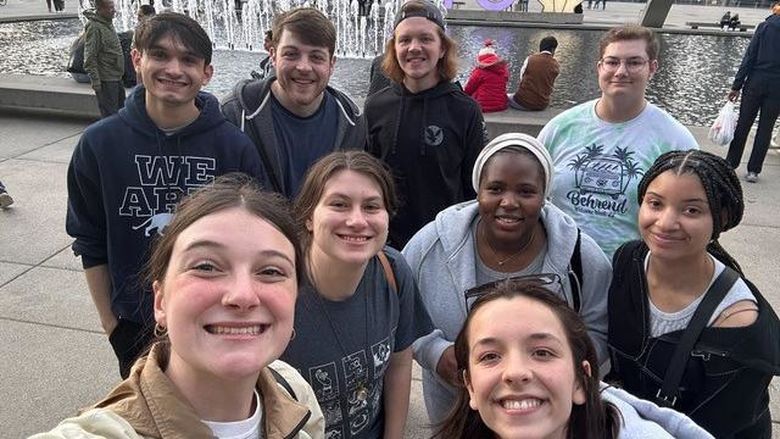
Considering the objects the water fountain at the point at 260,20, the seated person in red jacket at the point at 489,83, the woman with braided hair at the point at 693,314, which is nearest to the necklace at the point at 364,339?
the woman with braided hair at the point at 693,314

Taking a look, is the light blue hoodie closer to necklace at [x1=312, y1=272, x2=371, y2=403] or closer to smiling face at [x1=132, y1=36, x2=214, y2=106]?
necklace at [x1=312, y1=272, x2=371, y2=403]

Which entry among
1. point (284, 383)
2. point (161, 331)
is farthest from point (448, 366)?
point (161, 331)

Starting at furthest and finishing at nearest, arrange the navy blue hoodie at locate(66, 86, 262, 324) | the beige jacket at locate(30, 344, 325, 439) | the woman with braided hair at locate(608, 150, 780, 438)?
the navy blue hoodie at locate(66, 86, 262, 324)
the woman with braided hair at locate(608, 150, 780, 438)
the beige jacket at locate(30, 344, 325, 439)

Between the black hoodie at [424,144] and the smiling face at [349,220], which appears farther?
the black hoodie at [424,144]

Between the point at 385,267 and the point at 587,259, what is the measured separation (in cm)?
81

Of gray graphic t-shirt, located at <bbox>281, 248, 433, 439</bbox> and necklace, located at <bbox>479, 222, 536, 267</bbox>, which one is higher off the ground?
necklace, located at <bbox>479, 222, 536, 267</bbox>

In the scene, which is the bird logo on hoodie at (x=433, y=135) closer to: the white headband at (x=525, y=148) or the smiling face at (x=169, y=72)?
the white headband at (x=525, y=148)

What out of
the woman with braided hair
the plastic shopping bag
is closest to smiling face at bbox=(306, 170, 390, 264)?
the woman with braided hair

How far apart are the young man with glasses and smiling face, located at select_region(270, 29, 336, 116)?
119cm

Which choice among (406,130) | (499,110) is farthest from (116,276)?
(499,110)

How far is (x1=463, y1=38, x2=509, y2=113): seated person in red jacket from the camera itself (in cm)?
793

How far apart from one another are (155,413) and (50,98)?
29.1 ft

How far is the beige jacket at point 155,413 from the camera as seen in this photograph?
1282 mm

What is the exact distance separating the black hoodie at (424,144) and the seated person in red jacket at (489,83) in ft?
15.3
